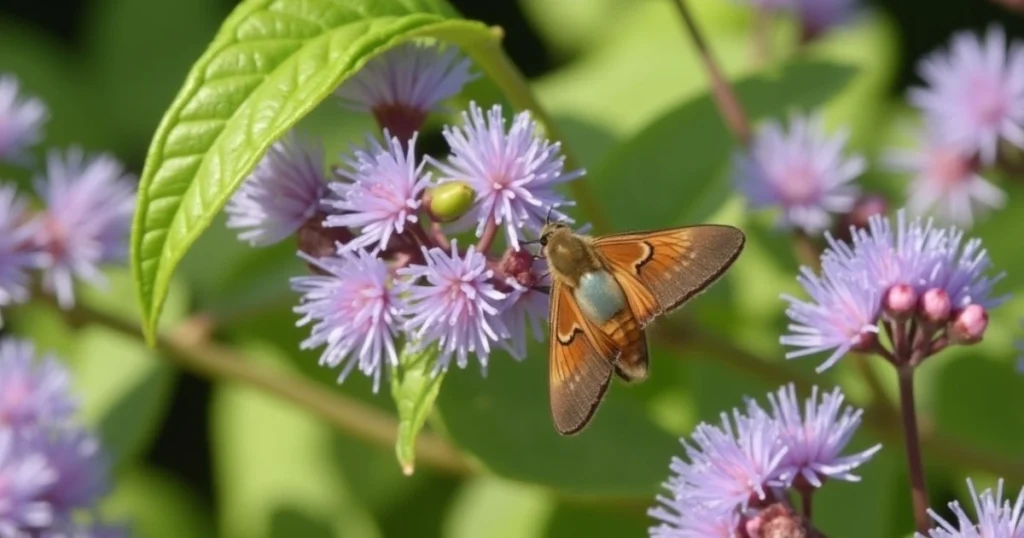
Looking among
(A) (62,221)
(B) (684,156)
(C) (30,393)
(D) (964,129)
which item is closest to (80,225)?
(A) (62,221)

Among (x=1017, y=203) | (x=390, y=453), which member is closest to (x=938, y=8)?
(x=1017, y=203)

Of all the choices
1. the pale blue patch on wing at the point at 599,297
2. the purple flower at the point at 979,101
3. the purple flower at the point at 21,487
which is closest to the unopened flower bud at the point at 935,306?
the pale blue patch on wing at the point at 599,297

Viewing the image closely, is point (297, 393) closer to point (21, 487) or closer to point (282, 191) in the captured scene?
point (21, 487)

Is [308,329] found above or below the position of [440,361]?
below

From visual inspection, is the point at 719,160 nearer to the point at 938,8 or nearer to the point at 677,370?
the point at 677,370

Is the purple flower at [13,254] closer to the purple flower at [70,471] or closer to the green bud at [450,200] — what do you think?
the purple flower at [70,471]

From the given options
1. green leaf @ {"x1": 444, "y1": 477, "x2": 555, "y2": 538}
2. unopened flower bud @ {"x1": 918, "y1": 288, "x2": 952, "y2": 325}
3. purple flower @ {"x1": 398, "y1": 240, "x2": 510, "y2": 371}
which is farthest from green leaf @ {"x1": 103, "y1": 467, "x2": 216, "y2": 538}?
unopened flower bud @ {"x1": 918, "y1": 288, "x2": 952, "y2": 325}

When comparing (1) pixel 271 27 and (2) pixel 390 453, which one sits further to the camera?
(2) pixel 390 453

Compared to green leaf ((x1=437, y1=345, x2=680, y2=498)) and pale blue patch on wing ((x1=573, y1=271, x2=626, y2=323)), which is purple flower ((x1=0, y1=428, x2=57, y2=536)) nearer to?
green leaf ((x1=437, y1=345, x2=680, y2=498))
